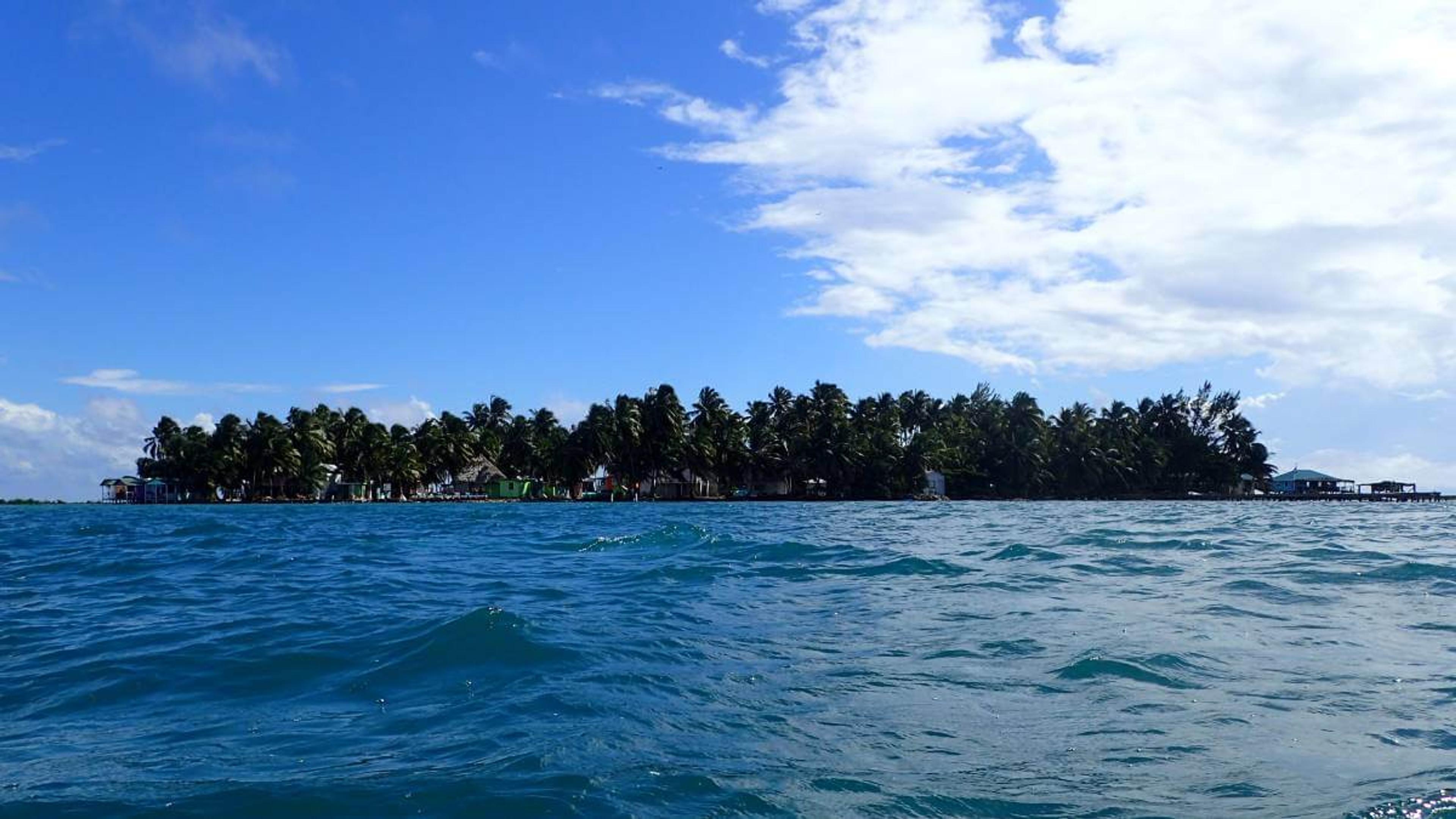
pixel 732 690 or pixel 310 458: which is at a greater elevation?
pixel 310 458

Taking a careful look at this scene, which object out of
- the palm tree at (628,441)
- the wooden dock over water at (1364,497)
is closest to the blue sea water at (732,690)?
the palm tree at (628,441)

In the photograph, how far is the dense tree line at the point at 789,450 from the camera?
105 meters

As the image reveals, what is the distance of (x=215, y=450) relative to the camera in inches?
4099

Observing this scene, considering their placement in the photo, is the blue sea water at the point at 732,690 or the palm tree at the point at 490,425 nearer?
the blue sea water at the point at 732,690

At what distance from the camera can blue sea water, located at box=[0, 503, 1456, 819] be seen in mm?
6152

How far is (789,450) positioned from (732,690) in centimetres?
10111

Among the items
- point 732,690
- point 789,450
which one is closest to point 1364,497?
point 789,450

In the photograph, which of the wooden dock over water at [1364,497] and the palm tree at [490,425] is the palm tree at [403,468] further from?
the wooden dock over water at [1364,497]

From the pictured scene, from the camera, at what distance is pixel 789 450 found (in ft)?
360

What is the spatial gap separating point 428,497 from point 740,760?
367 ft

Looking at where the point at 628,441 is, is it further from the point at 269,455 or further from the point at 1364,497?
the point at 1364,497

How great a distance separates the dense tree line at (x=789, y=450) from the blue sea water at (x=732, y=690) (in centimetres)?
8711

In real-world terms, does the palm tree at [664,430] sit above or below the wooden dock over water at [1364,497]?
above

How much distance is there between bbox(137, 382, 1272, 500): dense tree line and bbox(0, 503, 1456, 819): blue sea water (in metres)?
87.1
